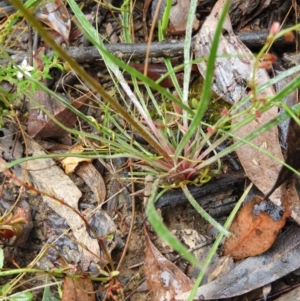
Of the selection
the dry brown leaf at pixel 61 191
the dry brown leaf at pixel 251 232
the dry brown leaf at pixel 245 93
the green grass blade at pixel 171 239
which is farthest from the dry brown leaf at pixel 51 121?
the green grass blade at pixel 171 239

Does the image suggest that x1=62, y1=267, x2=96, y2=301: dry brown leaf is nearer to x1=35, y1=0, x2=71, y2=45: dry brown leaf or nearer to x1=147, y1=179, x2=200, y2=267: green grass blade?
x1=147, y1=179, x2=200, y2=267: green grass blade

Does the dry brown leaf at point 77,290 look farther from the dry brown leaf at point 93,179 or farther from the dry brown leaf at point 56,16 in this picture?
the dry brown leaf at point 56,16

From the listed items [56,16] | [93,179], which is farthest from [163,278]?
[56,16]

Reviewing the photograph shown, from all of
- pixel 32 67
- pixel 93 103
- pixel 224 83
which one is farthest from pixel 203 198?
pixel 32 67

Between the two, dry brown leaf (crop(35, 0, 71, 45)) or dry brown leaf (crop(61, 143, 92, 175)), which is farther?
dry brown leaf (crop(35, 0, 71, 45))

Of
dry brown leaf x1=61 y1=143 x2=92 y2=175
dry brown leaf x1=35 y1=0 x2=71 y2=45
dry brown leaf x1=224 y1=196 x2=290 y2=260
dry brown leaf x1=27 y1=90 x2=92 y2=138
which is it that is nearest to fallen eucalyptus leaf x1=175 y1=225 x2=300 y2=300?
dry brown leaf x1=224 y1=196 x2=290 y2=260
